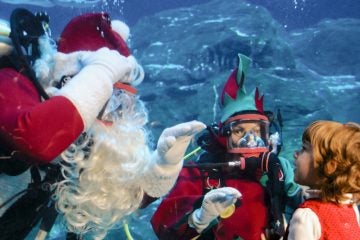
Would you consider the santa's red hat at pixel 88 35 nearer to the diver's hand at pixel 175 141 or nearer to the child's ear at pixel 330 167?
the diver's hand at pixel 175 141

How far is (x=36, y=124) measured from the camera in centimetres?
153

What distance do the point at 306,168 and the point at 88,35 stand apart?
151cm

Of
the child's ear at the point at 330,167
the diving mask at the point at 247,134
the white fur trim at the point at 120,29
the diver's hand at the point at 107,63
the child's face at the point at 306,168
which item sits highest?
the diver's hand at the point at 107,63

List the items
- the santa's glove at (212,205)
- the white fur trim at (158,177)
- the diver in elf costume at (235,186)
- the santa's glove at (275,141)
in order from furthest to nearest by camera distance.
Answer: the santa's glove at (275,141) → the diver in elf costume at (235,186) → the santa's glove at (212,205) → the white fur trim at (158,177)

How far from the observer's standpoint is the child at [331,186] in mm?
1824

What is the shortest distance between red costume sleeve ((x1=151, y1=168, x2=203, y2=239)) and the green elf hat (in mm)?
793

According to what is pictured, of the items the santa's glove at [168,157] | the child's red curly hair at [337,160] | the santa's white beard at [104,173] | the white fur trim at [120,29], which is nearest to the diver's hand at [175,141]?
the santa's glove at [168,157]

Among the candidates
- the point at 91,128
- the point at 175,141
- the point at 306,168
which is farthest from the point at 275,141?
the point at 91,128

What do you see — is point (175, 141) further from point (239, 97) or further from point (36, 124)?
point (239, 97)

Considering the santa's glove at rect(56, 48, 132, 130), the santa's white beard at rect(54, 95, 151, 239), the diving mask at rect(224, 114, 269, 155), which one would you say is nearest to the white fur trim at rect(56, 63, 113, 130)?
the santa's glove at rect(56, 48, 132, 130)

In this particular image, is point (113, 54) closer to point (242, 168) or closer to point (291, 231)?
point (291, 231)

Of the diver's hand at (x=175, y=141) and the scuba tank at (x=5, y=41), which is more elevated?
the scuba tank at (x=5, y=41)

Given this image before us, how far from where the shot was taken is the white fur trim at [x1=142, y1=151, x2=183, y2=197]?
222cm

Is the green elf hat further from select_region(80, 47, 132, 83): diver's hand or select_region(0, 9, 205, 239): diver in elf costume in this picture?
select_region(80, 47, 132, 83): diver's hand
